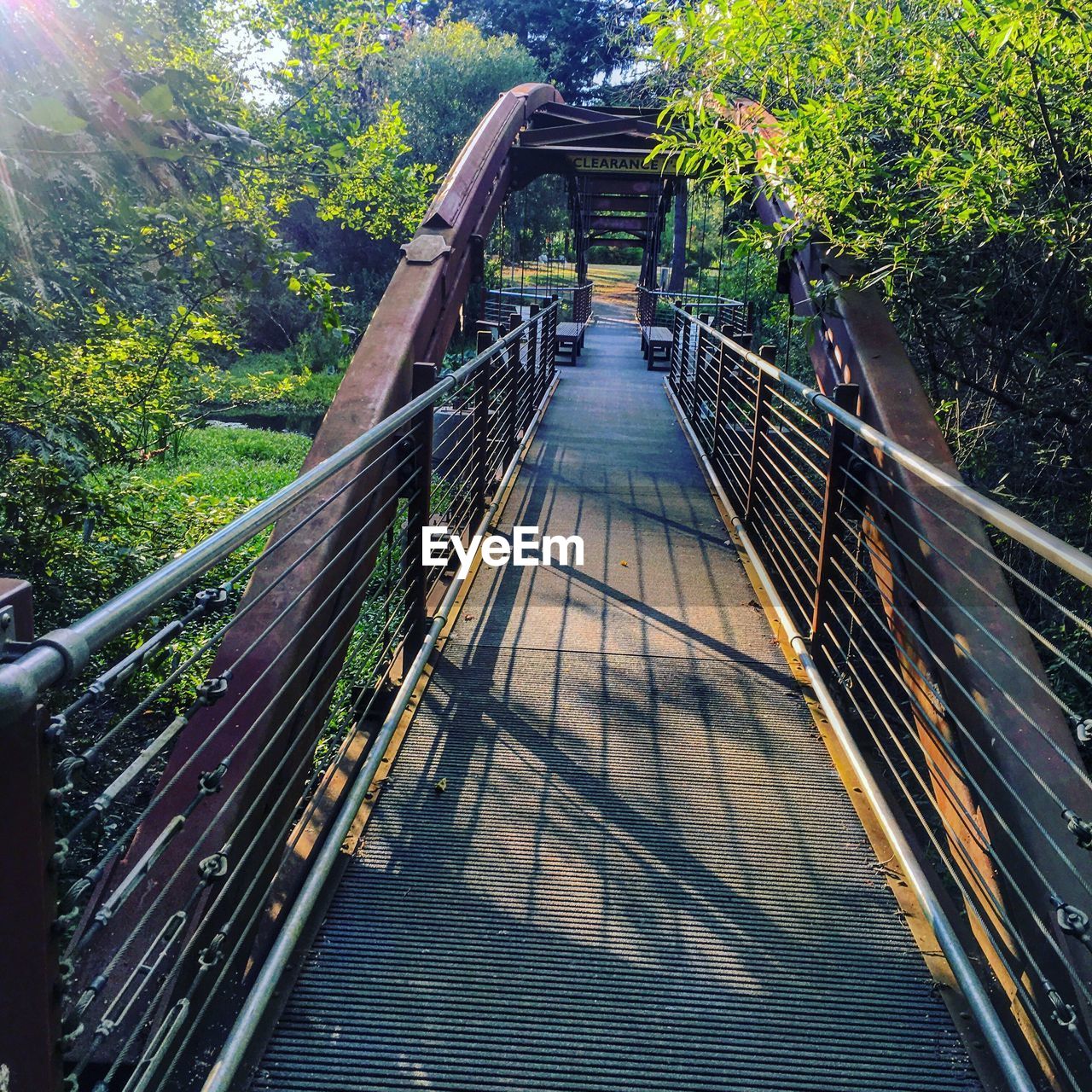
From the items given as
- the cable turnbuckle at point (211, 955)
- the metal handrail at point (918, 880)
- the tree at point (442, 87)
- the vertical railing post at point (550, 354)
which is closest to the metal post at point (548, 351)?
the vertical railing post at point (550, 354)

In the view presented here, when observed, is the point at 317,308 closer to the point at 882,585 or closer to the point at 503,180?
the point at 882,585

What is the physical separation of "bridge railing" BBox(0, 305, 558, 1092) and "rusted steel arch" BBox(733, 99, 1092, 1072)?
151 centimetres

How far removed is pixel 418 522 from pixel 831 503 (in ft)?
4.96

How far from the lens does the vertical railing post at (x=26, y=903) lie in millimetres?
1107

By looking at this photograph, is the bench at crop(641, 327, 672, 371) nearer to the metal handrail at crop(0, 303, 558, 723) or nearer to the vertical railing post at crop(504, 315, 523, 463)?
the vertical railing post at crop(504, 315, 523, 463)

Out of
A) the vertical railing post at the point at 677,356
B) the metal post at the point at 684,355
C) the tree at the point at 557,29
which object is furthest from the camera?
the tree at the point at 557,29

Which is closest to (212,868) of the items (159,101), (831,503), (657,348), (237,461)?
(159,101)

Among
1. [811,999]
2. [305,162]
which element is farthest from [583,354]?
[811,999]

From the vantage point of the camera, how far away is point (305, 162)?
4.64 metres

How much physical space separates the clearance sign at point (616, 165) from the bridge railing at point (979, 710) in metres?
7.54

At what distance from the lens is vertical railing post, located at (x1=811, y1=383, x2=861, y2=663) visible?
11.0 ft

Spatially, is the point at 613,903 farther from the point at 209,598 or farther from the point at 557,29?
the point at 557,29

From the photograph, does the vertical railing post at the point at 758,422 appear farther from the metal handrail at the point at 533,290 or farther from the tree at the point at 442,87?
the tree at the point at 442,87

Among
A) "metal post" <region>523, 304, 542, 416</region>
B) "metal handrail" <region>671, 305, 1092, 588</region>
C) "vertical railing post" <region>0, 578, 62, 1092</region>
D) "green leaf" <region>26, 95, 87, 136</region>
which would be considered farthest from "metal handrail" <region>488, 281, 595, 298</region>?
"vertical railing post" <region>0, 578, 62, 1092</region>
